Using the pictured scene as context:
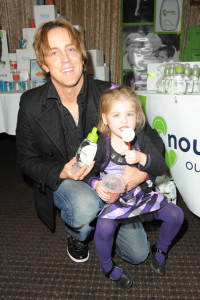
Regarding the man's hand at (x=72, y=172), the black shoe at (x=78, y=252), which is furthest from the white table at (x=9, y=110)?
the black shoe at (x=78, y=252)

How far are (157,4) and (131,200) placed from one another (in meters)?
3.30

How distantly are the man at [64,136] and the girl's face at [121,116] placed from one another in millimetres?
Answer: 218

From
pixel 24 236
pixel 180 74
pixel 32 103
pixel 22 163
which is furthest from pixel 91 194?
pixel 180 74

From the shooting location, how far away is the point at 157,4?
11.1ft

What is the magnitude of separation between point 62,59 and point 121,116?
1.42 ft

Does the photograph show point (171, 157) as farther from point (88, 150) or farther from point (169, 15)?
point (169, 15)

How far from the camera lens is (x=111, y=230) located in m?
1.11

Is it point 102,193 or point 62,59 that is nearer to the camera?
point 102,193

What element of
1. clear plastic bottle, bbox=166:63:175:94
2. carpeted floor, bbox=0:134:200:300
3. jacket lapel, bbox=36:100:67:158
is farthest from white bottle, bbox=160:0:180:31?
jacket lapel, bbox=36:100:67:158

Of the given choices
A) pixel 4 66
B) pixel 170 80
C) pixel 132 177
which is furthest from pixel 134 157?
pixel 4 66

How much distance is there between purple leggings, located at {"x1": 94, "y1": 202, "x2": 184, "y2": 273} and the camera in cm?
111

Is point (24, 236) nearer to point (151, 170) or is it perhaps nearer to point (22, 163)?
point (22, 163)

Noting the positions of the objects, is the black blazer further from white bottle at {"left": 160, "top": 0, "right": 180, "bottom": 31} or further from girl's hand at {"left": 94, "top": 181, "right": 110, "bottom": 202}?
white bottle at {"left": 160, "top": 0, "right": 180, "bottom": 31}

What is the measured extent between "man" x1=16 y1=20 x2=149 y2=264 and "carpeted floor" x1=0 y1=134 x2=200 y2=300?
94 millimetres
